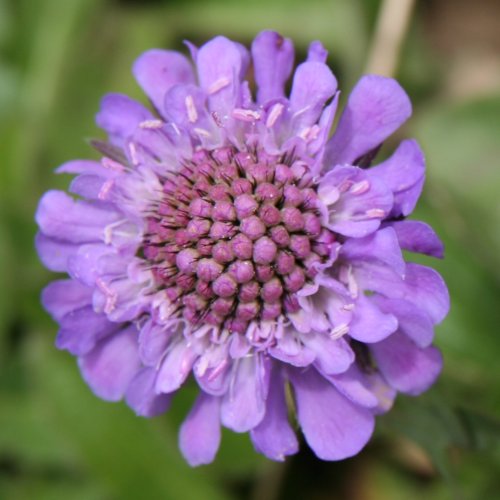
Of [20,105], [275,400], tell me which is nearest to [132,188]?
[275,400]

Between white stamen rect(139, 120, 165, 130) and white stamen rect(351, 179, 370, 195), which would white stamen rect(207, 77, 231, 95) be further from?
white stamen rect(351, 179, 370, 195)

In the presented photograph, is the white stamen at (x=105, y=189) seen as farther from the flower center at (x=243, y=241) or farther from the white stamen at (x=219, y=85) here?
the white stamen at (x=219, y=85)

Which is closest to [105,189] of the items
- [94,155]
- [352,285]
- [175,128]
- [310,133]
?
[175,128]

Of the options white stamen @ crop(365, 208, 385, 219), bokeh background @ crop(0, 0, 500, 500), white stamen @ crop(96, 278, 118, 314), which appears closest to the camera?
white stamen @ crop(365, 208, 385, 219)

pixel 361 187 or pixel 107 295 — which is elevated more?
pixel 361 187

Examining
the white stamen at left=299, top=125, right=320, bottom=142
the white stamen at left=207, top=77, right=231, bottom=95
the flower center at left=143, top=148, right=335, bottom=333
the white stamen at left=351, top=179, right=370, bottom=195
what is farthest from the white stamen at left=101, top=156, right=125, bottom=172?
the white stamen at left=351, top=179, right=370, bottom=195

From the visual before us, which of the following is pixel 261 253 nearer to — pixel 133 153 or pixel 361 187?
pixel 361 187
